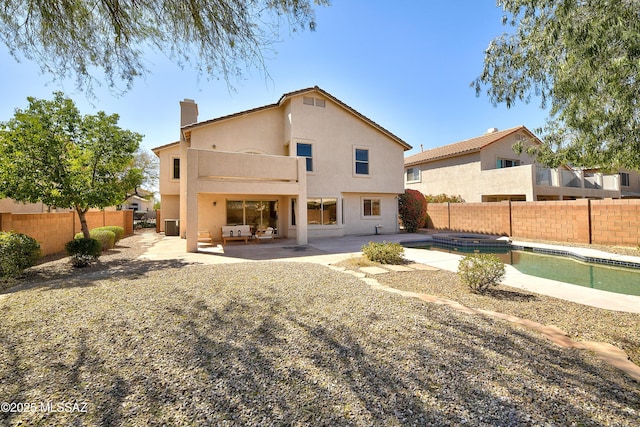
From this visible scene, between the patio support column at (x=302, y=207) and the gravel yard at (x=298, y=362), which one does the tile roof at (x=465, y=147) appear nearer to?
the patio support column at (x=302, y=207)

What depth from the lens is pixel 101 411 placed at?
8.80 ft

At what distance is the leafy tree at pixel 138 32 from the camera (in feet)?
18.9

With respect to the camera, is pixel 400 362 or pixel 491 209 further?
pixel 491 209

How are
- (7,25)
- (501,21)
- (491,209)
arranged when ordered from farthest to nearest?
(491,209) < (501,21) < (7,25)

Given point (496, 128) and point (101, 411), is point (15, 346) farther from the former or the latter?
point (496, 128)

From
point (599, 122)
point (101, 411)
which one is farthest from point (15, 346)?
point (599, 122)

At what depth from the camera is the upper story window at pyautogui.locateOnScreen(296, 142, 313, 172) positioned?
17.7 meters

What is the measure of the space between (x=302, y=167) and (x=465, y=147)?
716 inches

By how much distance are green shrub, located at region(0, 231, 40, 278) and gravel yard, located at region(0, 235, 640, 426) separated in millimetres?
2423

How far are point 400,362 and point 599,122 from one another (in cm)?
840

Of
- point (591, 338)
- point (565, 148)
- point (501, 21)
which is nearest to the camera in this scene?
point (591, 338)

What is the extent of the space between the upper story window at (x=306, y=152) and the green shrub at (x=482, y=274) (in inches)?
497

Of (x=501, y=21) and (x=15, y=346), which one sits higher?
(x=501, y=21)

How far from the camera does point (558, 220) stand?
15.4 meters
